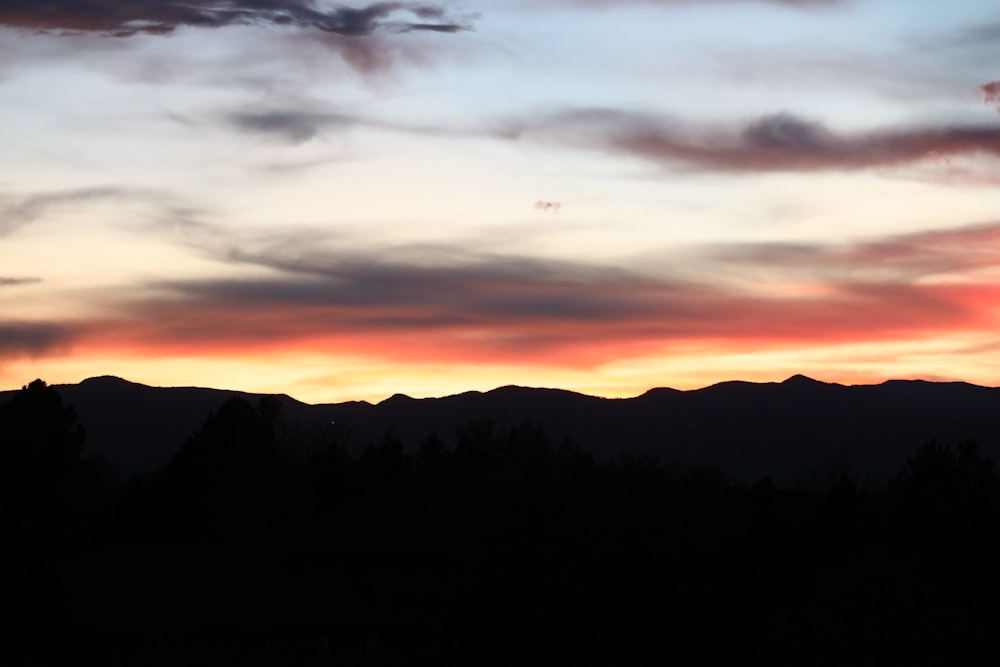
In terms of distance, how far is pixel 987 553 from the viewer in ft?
139

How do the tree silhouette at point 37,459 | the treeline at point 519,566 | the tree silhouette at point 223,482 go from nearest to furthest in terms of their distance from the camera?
the treeline at point 519,566
the tree silhouette at point 37,459
the tree silhouette at point 223,482

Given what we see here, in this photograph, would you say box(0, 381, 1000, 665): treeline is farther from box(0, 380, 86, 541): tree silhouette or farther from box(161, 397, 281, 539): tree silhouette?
box(161, 397, 281, 539): tree silhouette

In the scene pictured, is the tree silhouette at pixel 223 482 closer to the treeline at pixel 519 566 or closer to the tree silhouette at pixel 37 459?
the treeline at pixel 519 566

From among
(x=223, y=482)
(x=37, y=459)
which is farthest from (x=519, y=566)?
(x=223, y=482)

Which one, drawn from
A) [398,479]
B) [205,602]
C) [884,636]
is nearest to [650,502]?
[884,636]

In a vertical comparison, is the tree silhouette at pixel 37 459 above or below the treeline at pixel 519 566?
above

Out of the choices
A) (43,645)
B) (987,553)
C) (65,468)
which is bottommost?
(43,645)

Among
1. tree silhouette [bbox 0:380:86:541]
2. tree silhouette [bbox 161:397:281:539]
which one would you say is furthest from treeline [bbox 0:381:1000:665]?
tree silhouette [bbox 161:397:281:539]

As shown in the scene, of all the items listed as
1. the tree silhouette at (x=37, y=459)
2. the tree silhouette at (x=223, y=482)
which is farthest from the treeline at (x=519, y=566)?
the tree silhouette at (x=223, y=482)

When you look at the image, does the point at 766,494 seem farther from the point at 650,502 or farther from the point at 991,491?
the point at 991,491

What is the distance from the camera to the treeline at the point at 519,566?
37000mm

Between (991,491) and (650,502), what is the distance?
106ft

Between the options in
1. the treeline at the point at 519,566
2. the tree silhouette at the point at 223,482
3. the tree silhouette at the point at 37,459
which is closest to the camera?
the treeline at the point at 519,566

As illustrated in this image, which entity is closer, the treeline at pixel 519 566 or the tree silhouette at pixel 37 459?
the treeline at pixel 519 566
